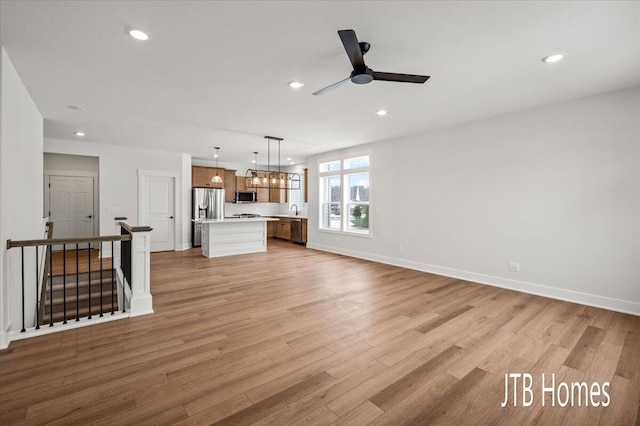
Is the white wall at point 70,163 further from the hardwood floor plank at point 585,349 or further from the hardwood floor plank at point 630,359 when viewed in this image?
the hardwood floor plank at point 630,359

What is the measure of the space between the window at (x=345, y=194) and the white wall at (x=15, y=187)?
5578 mm

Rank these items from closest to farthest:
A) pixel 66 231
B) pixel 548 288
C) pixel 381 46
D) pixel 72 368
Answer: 1. pixel 72 368
2. pixel 381 46
3. pixel 548 288
4. pixel 66 231

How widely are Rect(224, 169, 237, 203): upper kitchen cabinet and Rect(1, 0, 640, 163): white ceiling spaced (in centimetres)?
461

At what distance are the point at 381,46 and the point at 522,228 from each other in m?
3.45

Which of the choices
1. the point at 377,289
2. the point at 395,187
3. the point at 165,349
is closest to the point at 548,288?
the point at 377,289

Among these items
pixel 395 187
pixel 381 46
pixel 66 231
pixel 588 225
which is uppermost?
pixel 381 46

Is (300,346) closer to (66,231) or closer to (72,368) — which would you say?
(72,368)

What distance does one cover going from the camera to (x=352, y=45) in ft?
6.75

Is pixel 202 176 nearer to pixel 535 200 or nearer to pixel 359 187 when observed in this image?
pixel 359 187

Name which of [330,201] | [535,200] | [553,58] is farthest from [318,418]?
[330,201]

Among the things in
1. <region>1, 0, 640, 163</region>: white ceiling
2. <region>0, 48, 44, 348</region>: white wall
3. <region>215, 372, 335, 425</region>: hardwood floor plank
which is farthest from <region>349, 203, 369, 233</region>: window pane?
<region>0, 48, 44, 348</region>: white wall

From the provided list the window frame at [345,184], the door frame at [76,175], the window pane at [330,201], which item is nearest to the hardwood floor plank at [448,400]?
the window frame at [345,184]

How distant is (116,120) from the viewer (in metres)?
4.73

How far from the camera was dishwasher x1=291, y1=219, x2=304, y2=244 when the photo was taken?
29.7 feet
